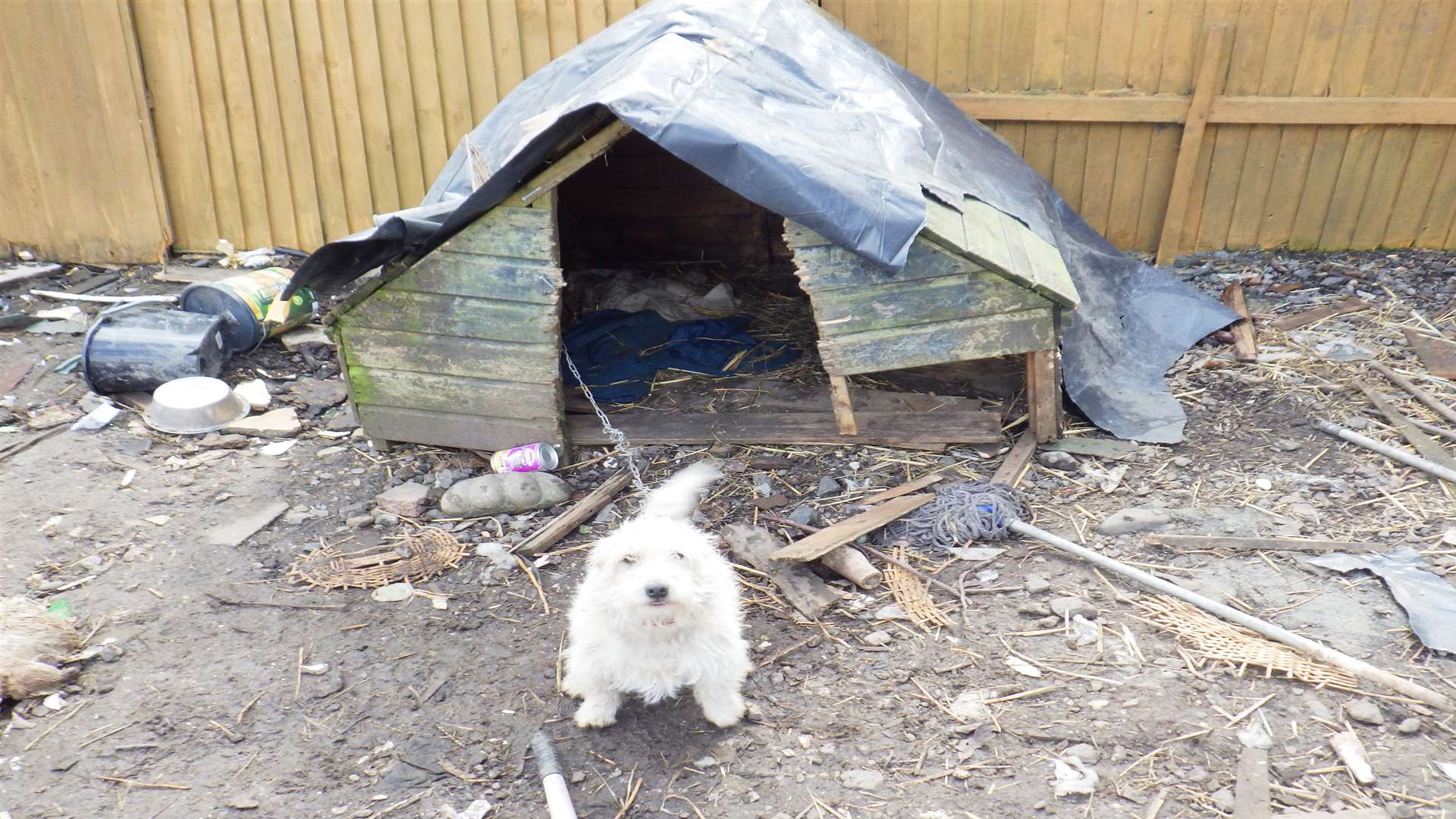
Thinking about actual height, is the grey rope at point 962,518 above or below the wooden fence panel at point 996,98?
below

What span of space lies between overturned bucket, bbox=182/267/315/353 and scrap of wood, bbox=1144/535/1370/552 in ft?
16.4

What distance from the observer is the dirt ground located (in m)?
3.01

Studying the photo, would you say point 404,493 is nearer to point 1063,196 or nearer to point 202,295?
point 202,295

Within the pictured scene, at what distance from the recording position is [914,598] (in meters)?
3.88

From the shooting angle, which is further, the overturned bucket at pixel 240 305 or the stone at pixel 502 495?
the overturned bucket at pixel 240 305

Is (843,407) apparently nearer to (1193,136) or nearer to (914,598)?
(914,598)

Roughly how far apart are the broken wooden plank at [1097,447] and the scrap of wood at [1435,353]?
6.41ft

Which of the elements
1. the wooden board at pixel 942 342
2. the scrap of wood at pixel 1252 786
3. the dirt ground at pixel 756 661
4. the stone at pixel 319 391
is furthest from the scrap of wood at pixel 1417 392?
the stone at pixel 319 391

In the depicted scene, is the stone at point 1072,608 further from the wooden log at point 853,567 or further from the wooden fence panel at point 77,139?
the wooden fence panel at point 77,139

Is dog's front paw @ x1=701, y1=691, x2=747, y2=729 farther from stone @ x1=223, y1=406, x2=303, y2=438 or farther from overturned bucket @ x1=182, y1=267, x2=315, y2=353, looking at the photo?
overturned bucket @ x1=182, y1=267, x2=315, y2=353

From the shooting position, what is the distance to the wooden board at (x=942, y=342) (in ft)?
14.6

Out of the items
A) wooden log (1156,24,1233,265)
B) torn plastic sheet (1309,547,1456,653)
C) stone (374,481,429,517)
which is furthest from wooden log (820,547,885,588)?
wooden log (1156,24,1233,265)

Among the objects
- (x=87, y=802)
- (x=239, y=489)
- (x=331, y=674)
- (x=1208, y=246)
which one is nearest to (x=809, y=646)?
(x=331, y=674)

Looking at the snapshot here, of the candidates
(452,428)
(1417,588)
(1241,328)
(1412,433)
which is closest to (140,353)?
(452,428)
